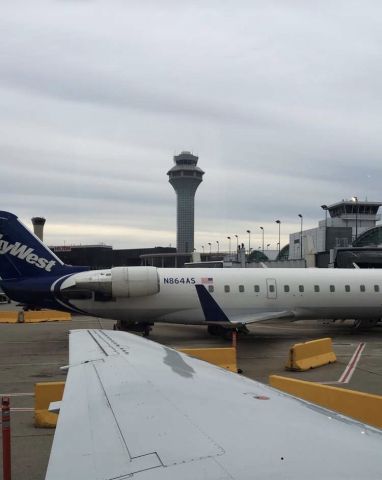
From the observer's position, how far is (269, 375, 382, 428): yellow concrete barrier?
6699 millimetres

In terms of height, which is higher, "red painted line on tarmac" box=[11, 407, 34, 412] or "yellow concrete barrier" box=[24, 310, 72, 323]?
"yellow concrete barrier" box=[24, 310, 72, 323]

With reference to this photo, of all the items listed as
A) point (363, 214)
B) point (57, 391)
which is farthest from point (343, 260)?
point (363, 214)

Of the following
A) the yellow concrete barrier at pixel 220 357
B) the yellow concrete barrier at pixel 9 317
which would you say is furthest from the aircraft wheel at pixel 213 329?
the yellow concrete barrier at pixel 9 317

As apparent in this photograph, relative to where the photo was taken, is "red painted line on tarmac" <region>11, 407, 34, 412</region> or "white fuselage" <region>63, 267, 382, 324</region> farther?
"white fuselage" <region>63, 267, 382, 324</region>

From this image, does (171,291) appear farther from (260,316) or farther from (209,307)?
(260,316)

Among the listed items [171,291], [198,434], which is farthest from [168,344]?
[198,434]

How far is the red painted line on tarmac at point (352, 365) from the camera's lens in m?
11.5

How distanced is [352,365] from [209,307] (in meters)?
5.24

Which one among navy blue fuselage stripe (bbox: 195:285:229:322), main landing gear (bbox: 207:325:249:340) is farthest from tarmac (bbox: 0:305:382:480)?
navy blue fuselage stripe (bbox: 195:285:229:322)

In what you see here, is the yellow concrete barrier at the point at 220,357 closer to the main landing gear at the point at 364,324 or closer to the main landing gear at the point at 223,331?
the main landing gear at the point at 223,331

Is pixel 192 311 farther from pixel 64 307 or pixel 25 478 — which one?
pixel 25 478

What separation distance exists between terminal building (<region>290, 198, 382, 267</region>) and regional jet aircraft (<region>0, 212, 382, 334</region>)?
922 inches

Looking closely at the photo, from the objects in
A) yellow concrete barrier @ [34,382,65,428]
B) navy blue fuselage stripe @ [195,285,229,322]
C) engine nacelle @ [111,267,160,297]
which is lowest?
yellow concrete barrier @ [34,382,65,428]

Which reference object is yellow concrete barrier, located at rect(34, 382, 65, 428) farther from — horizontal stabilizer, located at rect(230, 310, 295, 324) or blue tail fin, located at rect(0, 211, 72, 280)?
blue tail fin, located at rect(0, 211, 72, 280)
